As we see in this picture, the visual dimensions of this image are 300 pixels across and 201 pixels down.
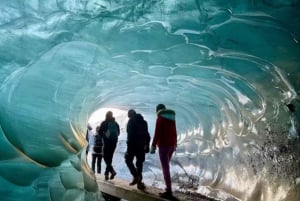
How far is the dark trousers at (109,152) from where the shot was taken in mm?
2387

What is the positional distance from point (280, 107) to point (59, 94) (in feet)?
4.71

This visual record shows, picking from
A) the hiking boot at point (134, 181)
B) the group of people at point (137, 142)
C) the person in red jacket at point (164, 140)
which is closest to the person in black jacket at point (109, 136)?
the group of people at point (137, 142)

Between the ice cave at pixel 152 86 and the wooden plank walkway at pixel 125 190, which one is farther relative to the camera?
the wooden plank walkway at pixel 125 190

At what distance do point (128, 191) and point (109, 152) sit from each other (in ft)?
0.90

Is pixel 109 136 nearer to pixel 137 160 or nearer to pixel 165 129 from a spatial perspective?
pixel 137 160

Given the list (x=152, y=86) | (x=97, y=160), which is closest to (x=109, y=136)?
(x=97, y=160)

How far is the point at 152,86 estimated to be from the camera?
2.54 meters

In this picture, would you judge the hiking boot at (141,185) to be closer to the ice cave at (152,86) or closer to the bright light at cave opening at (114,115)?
the ice cave at (152,86)

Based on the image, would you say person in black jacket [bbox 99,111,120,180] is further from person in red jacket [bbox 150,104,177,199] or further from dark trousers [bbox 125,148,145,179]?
person in red jacket [bbox 150,104,177,199]

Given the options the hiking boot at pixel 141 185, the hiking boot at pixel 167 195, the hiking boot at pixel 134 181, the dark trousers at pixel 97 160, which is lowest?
the hiking boot at pixel 167 195

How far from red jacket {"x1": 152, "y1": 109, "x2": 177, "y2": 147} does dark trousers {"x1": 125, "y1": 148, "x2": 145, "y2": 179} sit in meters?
0.11

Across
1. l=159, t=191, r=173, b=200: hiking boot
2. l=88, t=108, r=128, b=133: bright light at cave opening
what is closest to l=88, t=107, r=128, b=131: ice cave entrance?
l=88, t=108, r=128, b=133: bright light at cave opening

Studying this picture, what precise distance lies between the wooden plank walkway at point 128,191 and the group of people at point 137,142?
0.03m

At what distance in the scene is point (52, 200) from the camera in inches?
89.4
